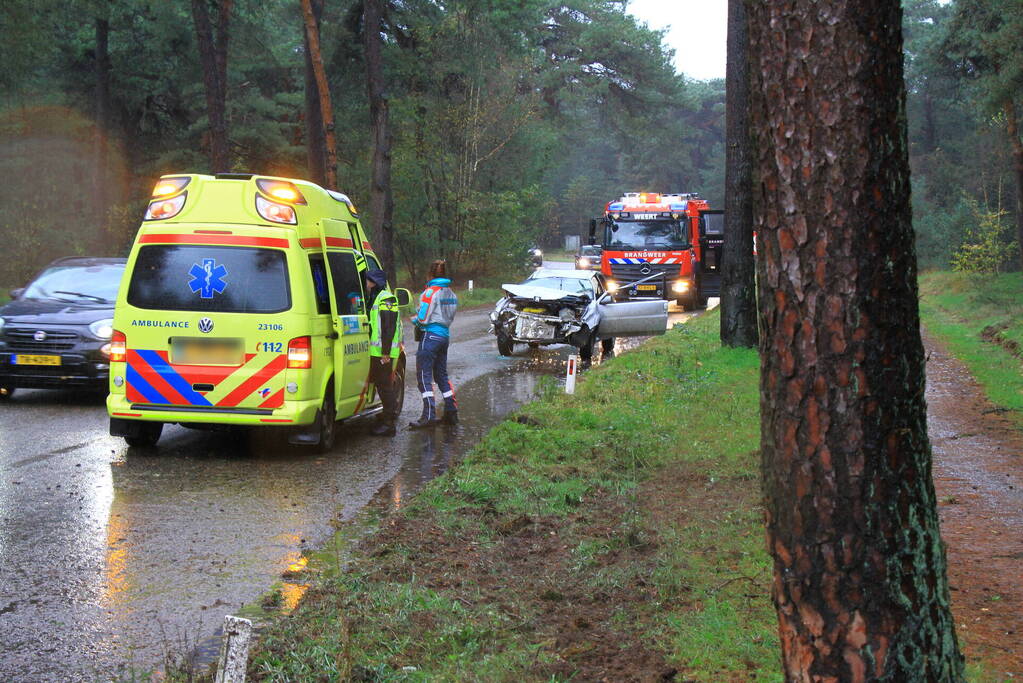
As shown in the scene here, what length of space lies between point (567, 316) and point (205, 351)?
10.4m

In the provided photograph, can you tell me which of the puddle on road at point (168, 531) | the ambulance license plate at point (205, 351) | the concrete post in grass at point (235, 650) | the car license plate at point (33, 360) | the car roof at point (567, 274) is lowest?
the puddle on road at point (168, 531)

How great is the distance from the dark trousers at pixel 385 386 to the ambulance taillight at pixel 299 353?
5.53 feet

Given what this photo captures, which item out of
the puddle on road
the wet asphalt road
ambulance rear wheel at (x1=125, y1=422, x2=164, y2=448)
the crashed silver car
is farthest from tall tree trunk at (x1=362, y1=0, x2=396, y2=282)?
ambulance rear wheel at (x1=125, y1=422, x2=164, y2=448)

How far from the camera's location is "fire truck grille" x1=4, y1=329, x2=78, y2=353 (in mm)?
12219

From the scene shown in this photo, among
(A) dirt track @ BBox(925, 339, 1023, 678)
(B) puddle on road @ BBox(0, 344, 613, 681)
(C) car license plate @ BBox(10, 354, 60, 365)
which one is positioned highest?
(C) car license plate @ BBox(10, 354, 60, 365)

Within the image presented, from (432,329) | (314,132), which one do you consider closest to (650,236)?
(314,132)

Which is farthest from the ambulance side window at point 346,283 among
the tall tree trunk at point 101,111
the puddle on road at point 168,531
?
the tall tree trunk at point 101,111

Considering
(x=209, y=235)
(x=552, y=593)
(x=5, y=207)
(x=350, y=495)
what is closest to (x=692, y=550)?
(x=552, y=593)

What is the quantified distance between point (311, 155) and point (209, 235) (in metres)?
23.3

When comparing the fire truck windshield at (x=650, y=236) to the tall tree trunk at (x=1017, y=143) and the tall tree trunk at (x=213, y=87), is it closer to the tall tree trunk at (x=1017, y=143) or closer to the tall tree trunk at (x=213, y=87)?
the tall tree trunk at (x=1017, y=143)

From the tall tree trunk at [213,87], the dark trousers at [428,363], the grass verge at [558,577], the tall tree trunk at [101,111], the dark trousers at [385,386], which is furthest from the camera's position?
the tall tree trunk at [101,111]

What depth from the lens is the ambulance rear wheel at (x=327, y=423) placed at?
9.84 m

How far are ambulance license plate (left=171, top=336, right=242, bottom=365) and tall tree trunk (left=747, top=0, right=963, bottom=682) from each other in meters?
6.64

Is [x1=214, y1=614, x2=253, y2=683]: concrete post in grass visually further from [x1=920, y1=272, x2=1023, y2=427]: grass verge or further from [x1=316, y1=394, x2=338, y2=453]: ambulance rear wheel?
[x1=920, y1=272, x2=1023, y2=427]: grass verge
